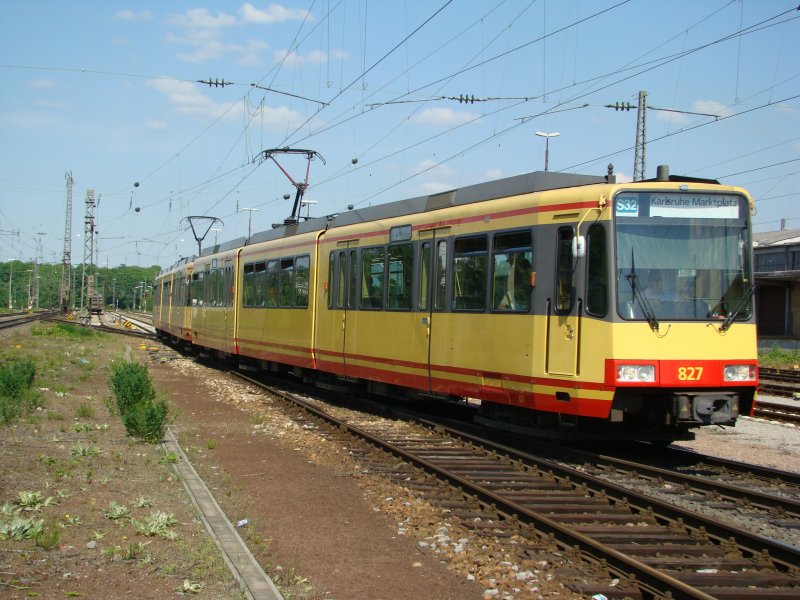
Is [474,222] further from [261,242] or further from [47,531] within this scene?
[261,242]

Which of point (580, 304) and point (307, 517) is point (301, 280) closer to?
point (580, 304)

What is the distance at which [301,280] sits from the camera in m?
17.9

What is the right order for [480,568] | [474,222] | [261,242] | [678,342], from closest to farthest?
[480,568] < [678,342] < [474,222] < [261,242]

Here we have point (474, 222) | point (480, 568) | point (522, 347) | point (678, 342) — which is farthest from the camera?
point (474, 222)

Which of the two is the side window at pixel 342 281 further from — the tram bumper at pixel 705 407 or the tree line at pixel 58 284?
the tree line at pixel 58 284

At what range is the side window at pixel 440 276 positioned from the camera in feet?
40.1

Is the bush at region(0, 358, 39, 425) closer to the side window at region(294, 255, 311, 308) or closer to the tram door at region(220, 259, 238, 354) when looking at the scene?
the side window at region(294, 255, 311, 308)

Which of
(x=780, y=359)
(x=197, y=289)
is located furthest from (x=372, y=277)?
(x=780, y=359)

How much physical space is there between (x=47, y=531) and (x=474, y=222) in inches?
280

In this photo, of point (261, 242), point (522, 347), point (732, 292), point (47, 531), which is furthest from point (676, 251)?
point (261, 242)

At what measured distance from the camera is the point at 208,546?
6152 mm

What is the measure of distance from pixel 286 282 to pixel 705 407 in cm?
1144

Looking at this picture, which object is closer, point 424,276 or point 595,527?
point 595,527

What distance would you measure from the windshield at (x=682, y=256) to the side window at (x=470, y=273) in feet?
7.69
